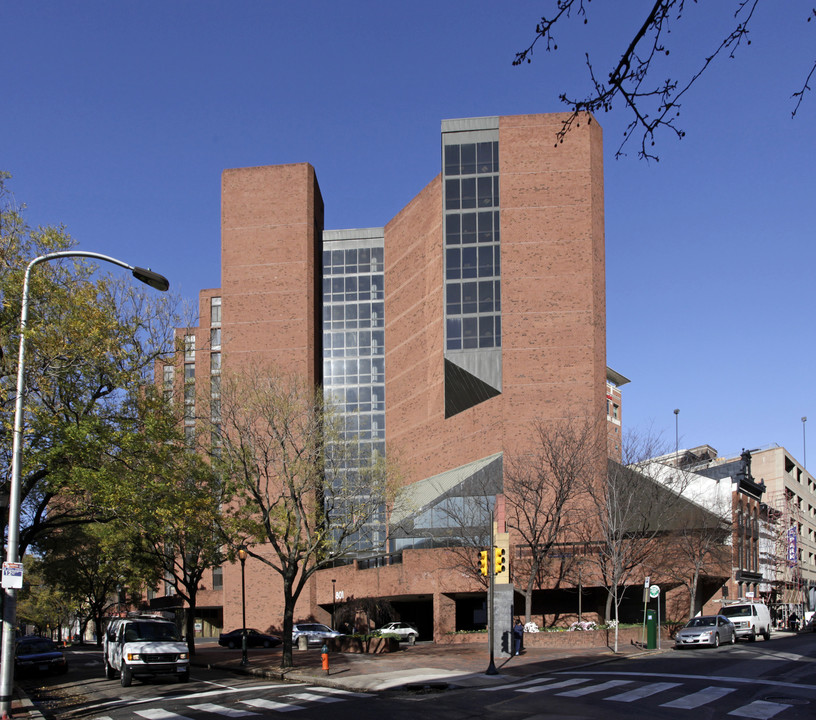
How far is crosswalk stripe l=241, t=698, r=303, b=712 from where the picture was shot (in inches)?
685

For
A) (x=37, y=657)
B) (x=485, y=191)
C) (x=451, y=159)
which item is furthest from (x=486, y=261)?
(x=37, y=657)

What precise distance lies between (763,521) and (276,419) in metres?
52.4

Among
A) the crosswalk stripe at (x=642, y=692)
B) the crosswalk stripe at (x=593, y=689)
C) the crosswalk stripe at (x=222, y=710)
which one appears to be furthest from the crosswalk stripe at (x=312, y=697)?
the crosswalk stripe at (x=642, y=692)

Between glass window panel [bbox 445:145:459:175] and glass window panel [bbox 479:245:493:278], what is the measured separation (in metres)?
6.12

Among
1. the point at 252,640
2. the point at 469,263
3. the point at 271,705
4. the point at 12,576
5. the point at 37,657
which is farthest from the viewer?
the point at 469,263

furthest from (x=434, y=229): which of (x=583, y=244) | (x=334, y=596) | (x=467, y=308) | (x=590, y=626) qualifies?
(x=590, y=626)

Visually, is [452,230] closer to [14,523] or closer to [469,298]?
[469,298]

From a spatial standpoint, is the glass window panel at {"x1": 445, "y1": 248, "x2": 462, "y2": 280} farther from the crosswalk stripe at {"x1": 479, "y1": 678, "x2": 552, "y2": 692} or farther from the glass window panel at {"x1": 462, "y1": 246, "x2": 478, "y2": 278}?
the crosswalk stripe at {"x1": 479, "y1": 678, "x2": 552, "y2": 692}

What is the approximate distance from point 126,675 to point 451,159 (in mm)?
43499

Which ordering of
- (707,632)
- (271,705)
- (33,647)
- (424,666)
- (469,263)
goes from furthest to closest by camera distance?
(469,263), (707,632), (33,647), (424,666), (271,705)

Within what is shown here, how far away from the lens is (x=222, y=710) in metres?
17.5

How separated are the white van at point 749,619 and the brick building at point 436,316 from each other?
928cm

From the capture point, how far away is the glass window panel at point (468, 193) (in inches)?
2275

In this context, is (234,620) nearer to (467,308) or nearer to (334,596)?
(334,596)
